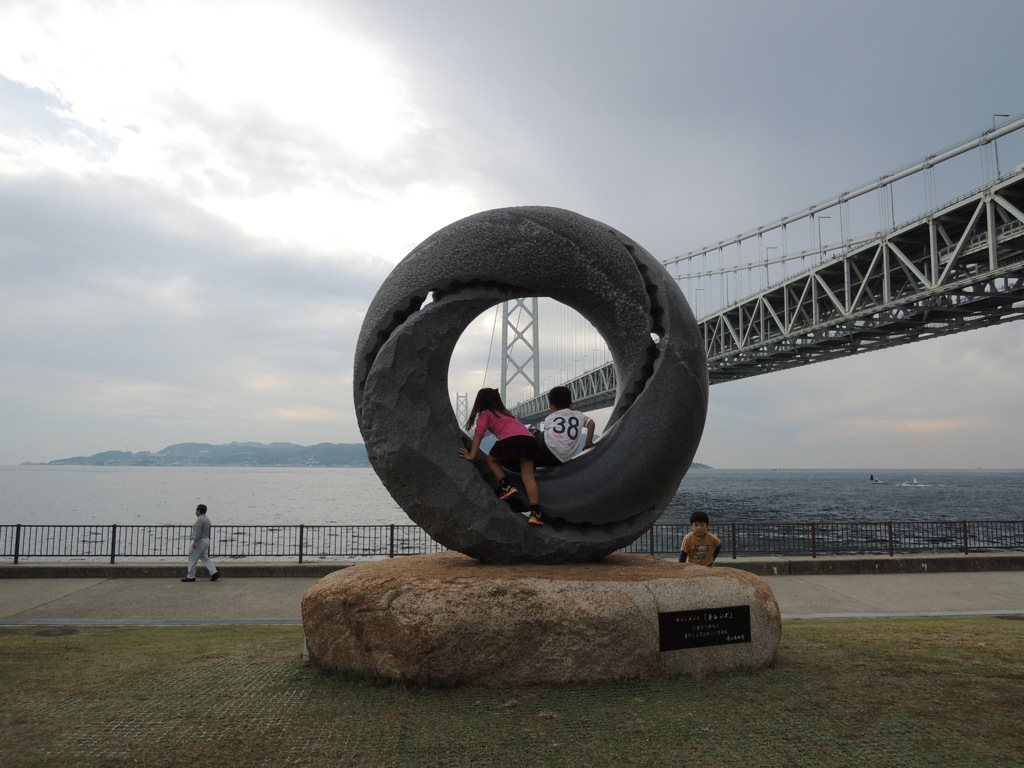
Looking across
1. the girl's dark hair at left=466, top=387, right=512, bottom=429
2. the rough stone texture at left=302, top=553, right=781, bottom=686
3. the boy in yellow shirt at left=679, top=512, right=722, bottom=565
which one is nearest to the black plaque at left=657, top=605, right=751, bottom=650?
the rough stone texture at left=302, top=553, right=781, bottom=686

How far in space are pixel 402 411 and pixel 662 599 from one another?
6.94 ft

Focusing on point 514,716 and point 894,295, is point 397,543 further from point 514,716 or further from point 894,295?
point 894,295

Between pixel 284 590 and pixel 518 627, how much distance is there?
20.8ft

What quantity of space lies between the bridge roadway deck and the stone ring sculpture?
3548mm

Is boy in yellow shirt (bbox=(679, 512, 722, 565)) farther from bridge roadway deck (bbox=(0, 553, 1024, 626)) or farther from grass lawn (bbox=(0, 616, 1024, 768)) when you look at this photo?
bridge roadway deck (bbox=(0, 553, 1024, 626))

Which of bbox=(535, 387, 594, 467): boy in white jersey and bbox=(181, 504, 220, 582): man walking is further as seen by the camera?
bbox=(181, 504, 220, 582): man walking

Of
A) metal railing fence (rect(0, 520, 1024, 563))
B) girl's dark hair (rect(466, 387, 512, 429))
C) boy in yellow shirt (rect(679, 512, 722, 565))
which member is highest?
girl's dark hair (rect(466, 387, 512, 429))

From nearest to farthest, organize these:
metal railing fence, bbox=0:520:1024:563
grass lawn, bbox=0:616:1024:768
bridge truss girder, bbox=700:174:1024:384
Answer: grass lawn, bbox=0:616:1024:768
metal railing fence, bbox=0:520:1024:563
bridge truss girder, bbox=700:174:1024:384

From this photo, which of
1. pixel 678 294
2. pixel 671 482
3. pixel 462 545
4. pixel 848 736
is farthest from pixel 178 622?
pixel 848 736

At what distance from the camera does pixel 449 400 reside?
205 inches

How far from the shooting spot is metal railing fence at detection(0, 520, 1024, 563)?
480 inches

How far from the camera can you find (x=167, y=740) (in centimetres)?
339

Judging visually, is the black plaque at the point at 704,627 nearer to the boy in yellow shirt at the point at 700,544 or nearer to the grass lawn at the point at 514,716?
the grass lawn at the point at 514,716

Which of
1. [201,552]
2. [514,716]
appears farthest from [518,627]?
[201,552]
